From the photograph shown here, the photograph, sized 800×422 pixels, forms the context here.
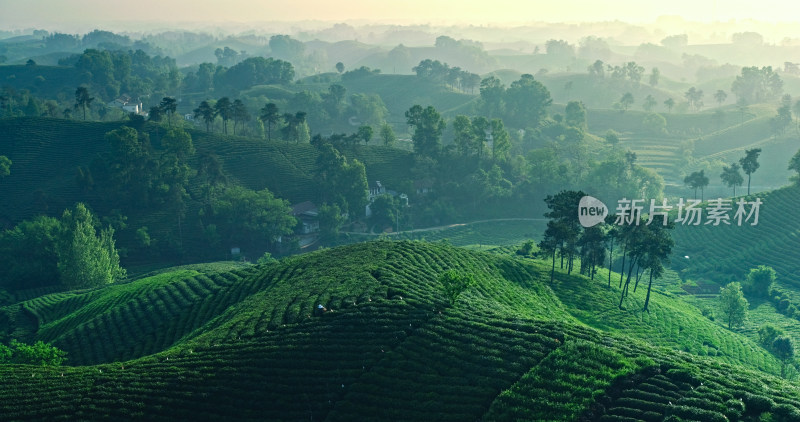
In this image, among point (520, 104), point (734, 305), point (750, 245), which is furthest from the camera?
point (520, 104)

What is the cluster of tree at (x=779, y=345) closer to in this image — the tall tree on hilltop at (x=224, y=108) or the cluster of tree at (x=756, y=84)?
the tall tree on hilltop at (x=224, y=108)

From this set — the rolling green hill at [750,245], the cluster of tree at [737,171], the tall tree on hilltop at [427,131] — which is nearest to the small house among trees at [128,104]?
the tall tree on hilltop at [427,131]

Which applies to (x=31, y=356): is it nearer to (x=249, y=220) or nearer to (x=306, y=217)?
(x=249, y=220)

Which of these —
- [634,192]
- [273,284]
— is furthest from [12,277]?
[634,192]

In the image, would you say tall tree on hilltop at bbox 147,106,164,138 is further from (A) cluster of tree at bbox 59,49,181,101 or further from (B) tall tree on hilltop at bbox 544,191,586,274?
(B) tall tree on hilltop at bbox 544,191,586,274

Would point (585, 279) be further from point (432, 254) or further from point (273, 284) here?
point (273, 284)
